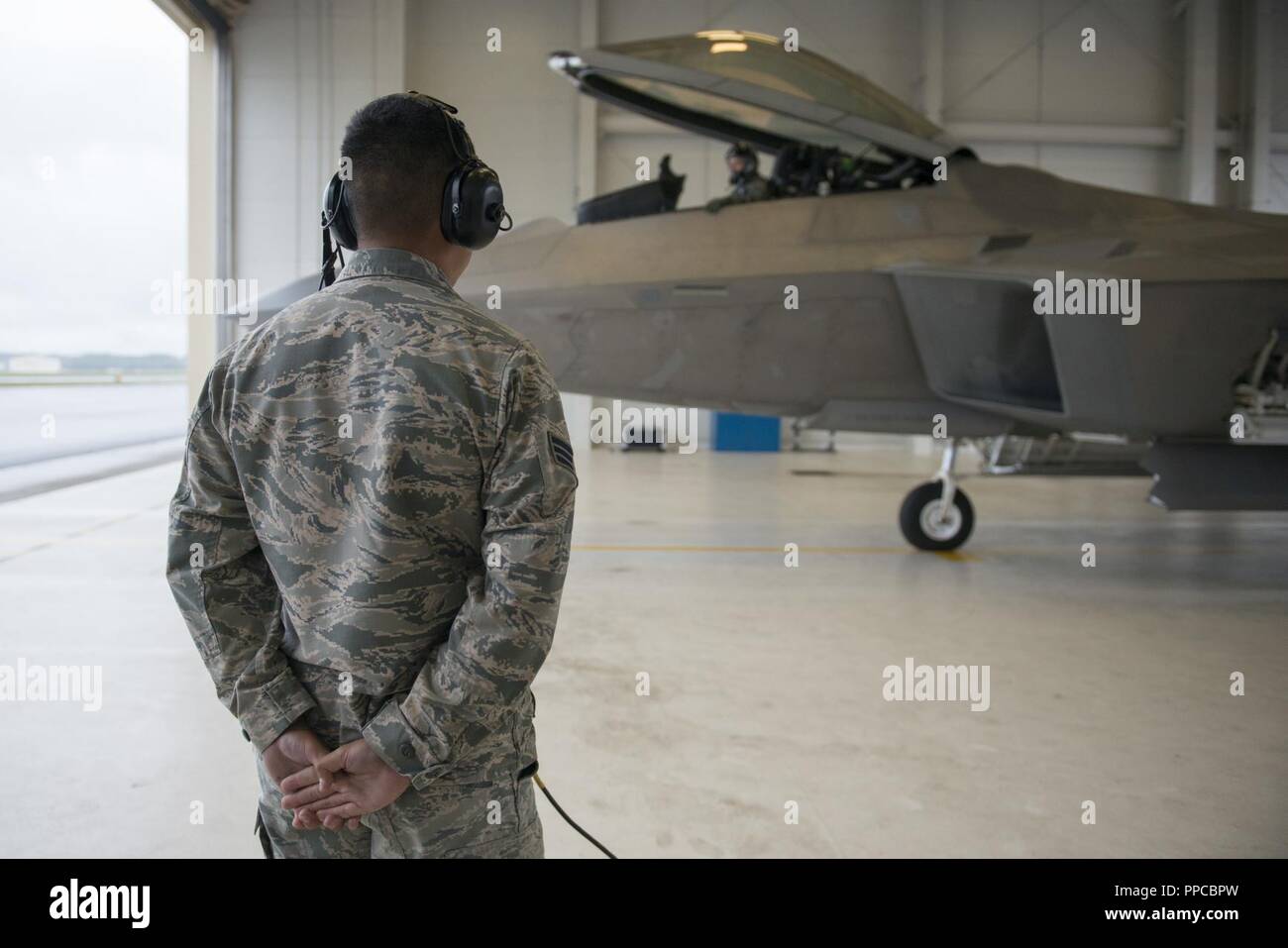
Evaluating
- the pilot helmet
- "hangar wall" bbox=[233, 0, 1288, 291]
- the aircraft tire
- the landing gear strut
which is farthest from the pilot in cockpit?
"hangar wall" bbox=[233, 0, 1288, 291]

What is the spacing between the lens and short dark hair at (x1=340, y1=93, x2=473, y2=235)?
1333 millimetres

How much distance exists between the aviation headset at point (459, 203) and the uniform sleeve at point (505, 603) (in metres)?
0.24

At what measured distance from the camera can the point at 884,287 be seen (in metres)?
6.15

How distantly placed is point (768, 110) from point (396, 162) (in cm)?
525

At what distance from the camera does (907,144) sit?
247 inches

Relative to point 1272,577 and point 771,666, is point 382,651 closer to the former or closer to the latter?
point 771,666

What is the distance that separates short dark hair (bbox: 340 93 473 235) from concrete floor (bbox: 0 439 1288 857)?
1.75m

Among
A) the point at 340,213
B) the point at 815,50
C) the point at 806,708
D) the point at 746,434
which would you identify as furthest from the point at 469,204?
the point at 815,50

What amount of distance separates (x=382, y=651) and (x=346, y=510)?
0.21m

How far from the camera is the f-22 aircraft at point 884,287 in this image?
572cm

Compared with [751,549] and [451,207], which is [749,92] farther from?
[451,207]

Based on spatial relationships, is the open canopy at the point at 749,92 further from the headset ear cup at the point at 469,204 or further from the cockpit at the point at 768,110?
the headset ear cup at the point at 469,204

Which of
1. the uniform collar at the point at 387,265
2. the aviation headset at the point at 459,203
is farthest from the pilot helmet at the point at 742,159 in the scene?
the uniform collar at the point at 387,265

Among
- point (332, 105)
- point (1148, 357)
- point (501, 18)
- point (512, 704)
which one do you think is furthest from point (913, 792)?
point (501, 18)
